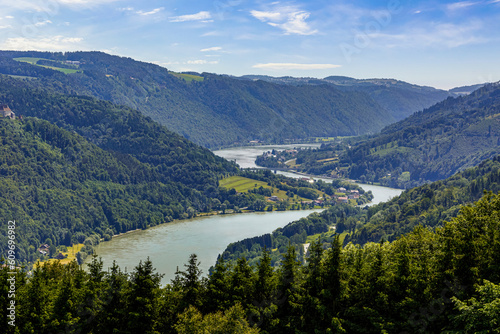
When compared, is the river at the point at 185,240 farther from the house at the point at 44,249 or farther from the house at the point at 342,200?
the house at the point at 342,200

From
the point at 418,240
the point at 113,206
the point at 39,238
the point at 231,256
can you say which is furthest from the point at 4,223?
the point at 418,240

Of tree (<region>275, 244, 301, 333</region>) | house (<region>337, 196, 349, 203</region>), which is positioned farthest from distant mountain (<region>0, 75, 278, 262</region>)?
tree (<region>275, 244, 301, 333</region>)

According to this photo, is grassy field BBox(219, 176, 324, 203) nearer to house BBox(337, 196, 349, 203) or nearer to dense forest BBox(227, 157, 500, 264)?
house BBox(337, 196, 349, 203)

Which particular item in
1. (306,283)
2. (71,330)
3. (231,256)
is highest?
(306,283)

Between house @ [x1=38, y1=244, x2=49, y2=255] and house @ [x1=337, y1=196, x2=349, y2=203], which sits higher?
house @ [x1=337, y1=196, x2=349, y2=203]

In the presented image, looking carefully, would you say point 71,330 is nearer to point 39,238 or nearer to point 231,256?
point 231,256

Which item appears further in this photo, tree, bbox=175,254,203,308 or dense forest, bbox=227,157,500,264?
dense forest, bbox=227,157,500,264
